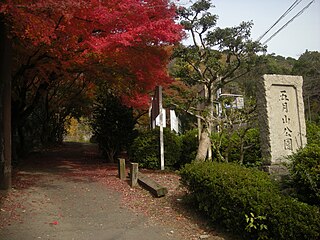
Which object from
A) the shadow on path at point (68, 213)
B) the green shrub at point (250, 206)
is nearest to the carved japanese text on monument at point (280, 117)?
the green shrub at point (250, 206)

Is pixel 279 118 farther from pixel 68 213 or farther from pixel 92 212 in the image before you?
pixel 68 213

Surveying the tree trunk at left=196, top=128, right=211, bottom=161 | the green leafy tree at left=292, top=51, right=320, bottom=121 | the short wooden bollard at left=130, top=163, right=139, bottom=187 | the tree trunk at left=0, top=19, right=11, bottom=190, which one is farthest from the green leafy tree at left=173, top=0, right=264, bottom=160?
the green leafy tree at left=292, top=51, right=320, bottom=121

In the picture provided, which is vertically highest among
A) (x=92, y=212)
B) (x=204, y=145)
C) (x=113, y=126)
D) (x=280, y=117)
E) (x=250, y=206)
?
(x=113, y=126)

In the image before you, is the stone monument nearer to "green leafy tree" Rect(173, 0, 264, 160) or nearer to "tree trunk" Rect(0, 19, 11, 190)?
"green leafy tree" Rect(173, 0, 264, 160)

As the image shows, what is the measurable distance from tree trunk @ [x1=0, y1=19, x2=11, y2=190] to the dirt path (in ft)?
1.61

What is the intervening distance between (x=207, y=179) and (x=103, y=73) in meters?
6.91

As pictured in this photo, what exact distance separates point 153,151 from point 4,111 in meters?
5.15

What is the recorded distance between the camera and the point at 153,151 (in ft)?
36.8

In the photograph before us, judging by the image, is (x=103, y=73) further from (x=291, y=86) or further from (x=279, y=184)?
(x=279, y=184)

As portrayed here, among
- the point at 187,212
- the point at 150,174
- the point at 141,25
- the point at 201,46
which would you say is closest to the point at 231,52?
the point at 201,46

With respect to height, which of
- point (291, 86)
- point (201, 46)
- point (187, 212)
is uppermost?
point (201, 46)

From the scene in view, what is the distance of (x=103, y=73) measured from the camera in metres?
11.2


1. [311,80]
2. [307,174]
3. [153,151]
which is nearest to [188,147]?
[153,151]

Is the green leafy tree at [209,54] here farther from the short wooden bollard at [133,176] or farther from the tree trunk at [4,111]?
the tree trunk at [4,111]
